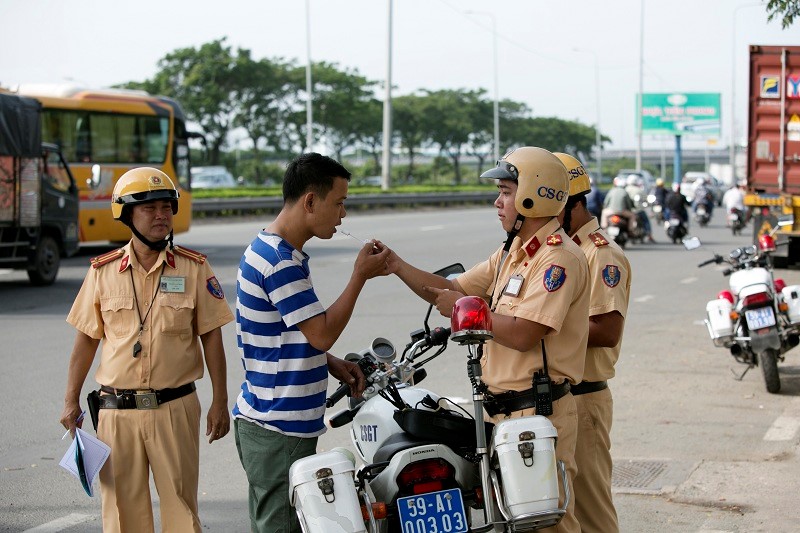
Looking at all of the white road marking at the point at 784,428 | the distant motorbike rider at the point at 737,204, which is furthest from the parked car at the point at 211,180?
the white road marking at the point at 784,428

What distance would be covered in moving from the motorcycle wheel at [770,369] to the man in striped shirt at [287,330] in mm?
5351

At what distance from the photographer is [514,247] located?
157 inches

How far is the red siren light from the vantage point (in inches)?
133

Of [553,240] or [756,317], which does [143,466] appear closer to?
[553,240]

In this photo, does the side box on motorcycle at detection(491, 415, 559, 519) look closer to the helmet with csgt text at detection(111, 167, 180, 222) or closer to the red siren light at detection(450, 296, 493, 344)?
the red siren light at detection(450, 296, 493, 344)

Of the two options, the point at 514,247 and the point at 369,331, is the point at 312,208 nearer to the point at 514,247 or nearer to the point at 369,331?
the point at 514,247

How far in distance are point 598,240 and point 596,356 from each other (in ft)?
1.60

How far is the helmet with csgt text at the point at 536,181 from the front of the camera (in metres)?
3.83

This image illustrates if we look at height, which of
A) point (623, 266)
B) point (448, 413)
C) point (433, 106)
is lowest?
point (448, 413)

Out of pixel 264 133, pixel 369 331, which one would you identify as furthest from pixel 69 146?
pixel 264 133

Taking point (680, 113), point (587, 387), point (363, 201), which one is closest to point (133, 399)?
point (587, 387)

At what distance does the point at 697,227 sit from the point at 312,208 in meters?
29.7

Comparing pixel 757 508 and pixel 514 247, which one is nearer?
pixel 514 247

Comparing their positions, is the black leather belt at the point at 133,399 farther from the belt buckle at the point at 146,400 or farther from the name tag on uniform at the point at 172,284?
the name tag on uniform at the point at 172,284
